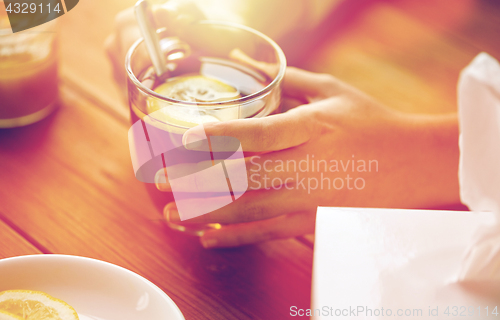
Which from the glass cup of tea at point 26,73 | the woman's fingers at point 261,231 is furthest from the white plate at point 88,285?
the glass cup of tea at point 26,73

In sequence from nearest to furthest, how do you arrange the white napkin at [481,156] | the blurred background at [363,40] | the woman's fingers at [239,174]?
the white napkin at [481,156] < the woman's fingers at [239,174] < the blurred background at [363,40]

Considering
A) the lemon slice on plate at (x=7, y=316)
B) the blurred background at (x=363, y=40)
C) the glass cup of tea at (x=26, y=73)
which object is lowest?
the blurred background at (x=363, y=40)

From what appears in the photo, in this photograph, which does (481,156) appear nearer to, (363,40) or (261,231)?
(261,231)

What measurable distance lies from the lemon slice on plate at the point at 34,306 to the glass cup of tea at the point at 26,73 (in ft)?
0.94

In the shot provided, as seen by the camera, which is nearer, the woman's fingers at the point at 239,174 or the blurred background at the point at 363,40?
the woman's fingers at the point at 239,174

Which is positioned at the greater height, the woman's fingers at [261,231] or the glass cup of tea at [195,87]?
the glass cup of tea at [195,87]

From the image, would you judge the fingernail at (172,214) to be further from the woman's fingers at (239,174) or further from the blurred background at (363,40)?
the blurred background at (363,40)

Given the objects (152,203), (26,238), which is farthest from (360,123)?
(26,238)

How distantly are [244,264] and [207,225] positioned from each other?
0.05 meters

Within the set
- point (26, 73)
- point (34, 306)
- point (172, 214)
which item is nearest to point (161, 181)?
point (172, 214)

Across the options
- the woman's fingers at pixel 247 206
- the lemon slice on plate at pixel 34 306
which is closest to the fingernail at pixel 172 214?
the woman's fingers at pixel 247 206

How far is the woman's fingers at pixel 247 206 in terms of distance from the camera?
1.22 feet

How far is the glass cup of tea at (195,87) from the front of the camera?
33 cm

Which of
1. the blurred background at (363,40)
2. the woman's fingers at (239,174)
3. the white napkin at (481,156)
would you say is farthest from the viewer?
the blurred background at (363,40)
